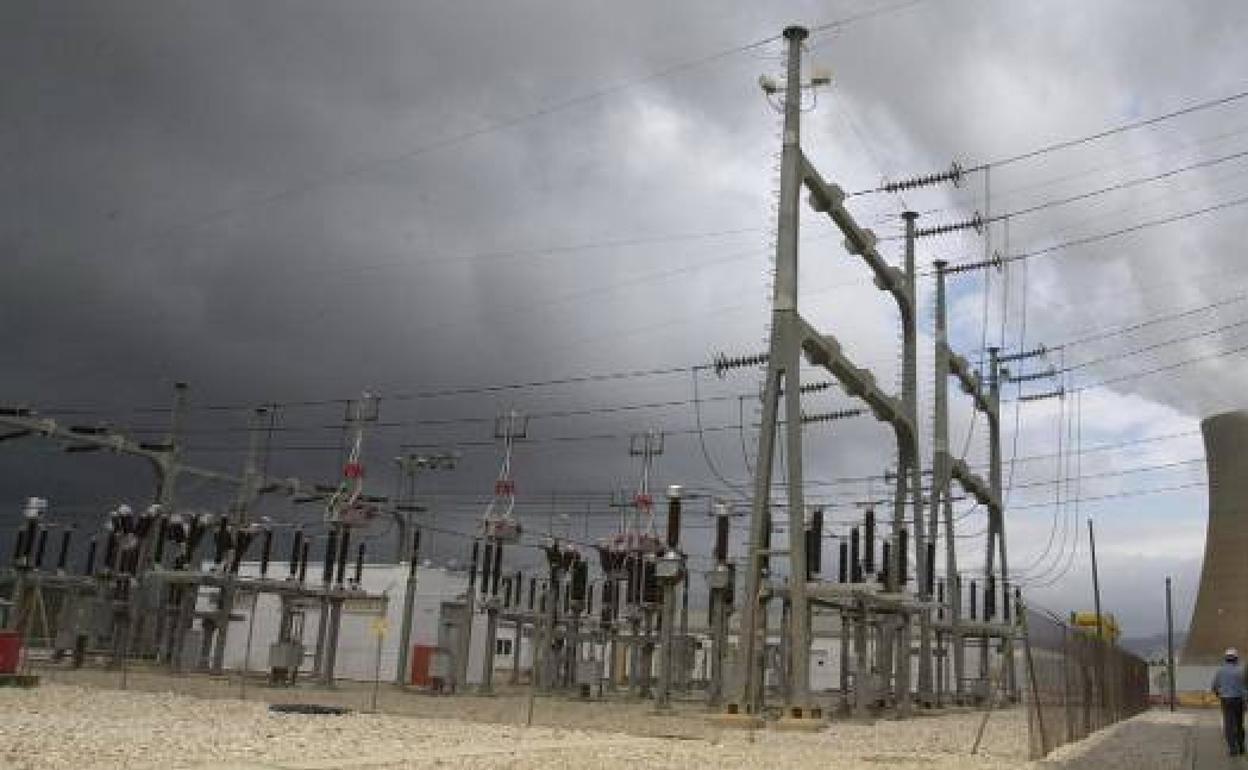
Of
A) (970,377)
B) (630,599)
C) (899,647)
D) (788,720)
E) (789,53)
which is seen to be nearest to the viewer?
(788,720)

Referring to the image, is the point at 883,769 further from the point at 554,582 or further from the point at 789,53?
the point at 554,582

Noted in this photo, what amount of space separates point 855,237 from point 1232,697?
1393cm

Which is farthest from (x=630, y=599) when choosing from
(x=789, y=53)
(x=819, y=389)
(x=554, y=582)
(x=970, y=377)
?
(x=789, y=53)

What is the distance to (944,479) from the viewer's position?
3791 centimetres

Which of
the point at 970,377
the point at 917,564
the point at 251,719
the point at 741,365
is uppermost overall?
the point at 970,377

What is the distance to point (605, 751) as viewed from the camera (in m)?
15.3

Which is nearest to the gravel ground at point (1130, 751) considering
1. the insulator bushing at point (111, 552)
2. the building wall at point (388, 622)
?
the building wall at point (388, 622)

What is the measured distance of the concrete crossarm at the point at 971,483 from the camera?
38844 mm

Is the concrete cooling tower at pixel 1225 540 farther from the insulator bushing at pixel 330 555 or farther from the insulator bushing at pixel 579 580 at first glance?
the insulator bushing at pixel 330 555

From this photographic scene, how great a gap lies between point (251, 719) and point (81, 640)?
19.1 m

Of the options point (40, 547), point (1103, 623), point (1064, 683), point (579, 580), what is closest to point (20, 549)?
point (40, 547)

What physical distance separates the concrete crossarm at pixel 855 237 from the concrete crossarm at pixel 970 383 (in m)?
7.61

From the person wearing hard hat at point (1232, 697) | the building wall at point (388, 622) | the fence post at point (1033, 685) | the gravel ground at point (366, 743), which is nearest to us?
the gravel ground at point (366, 743)

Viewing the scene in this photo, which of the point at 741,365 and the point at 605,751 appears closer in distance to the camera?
the point at 605,751
